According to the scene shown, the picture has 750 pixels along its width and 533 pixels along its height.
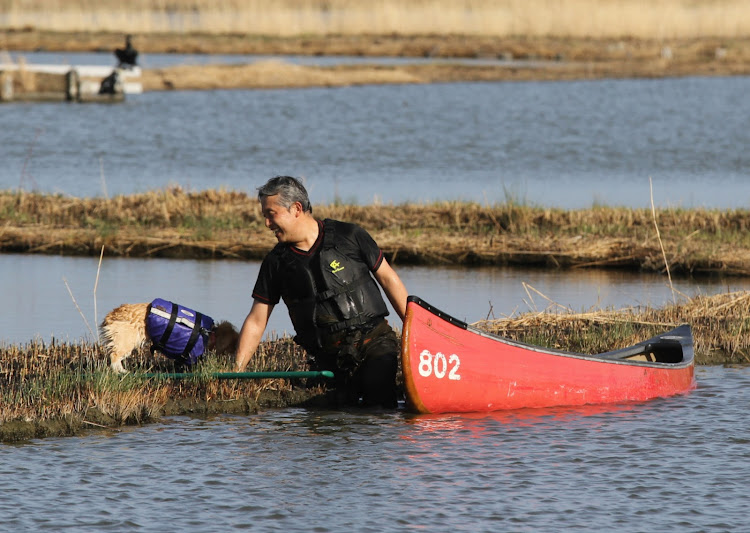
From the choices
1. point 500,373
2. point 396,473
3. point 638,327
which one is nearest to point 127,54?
point 638,327

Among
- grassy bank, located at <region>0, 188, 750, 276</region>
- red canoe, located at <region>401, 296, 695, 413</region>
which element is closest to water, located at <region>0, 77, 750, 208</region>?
grassy bank, located at <region>0, 188, 750, 276</region>

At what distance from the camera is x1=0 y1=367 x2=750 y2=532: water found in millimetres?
7996

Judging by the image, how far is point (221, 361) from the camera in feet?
35.0

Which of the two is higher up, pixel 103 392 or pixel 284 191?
pixel 284 191

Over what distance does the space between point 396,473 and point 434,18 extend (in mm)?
66851

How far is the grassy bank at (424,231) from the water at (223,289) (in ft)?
1.21

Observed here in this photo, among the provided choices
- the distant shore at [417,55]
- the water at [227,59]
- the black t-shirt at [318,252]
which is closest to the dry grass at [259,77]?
the distant shore at [417,55]

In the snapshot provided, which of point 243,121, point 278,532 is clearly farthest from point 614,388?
point 243,121

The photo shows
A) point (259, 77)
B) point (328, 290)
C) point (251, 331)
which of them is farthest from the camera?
point (259, 77)

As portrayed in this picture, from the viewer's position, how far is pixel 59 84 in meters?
46.1

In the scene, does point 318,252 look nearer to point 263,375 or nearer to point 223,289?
point 263,375

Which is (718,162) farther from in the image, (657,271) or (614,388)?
(614,388)

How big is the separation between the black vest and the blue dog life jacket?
3.11 ft

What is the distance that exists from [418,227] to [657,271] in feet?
13.0
